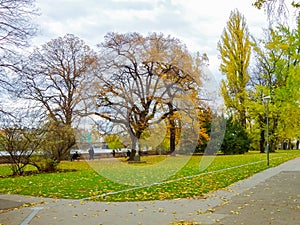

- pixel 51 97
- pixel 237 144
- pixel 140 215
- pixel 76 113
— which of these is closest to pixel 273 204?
pixel 140 215

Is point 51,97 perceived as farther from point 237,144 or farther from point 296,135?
point 296,135

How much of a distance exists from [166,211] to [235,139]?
30.6 metres

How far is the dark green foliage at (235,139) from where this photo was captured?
119 feet

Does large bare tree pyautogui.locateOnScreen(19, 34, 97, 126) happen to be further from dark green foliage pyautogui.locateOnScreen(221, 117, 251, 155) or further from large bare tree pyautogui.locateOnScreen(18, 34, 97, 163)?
dark green foliage pyautogui.locateOnScreen(221, 117, 251, 155)

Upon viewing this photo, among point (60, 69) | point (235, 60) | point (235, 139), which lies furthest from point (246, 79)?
point (60, 69)

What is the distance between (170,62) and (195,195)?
1119 cm

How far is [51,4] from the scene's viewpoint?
40.4 ft

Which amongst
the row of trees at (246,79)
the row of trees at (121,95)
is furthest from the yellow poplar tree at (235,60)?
the row of trees at (121,95)

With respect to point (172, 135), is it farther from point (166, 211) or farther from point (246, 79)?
point (246, 79)

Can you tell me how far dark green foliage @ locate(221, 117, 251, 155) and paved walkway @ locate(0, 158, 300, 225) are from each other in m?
27.5

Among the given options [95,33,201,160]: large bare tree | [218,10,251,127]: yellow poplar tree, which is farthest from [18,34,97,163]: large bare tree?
[218,10,251,127]: yellow poplar tree

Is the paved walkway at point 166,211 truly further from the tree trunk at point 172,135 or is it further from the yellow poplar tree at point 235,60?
the yellow poplar tree at point 235,60

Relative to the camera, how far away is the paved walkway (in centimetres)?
603

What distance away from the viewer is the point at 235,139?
36.3 metres
